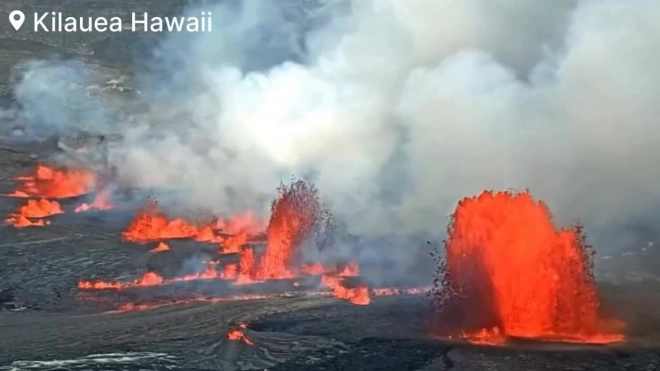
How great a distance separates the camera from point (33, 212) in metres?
48.2

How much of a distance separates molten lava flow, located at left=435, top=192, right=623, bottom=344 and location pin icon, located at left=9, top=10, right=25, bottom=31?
7577 cm

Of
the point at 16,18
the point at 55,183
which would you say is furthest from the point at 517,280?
the point at 16,18

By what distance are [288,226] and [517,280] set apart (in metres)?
13.2

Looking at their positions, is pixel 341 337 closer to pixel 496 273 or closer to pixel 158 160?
pixel 496 273

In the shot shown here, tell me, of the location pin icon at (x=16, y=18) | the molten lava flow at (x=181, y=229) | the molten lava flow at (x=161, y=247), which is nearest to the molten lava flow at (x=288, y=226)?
the molten lava flow at (x=181, y=229)

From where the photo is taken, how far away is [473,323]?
2934 centimetres

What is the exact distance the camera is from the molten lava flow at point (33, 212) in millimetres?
45531

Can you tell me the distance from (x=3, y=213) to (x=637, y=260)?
1194 inches

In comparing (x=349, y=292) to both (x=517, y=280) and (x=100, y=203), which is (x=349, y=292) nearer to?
(x=517, y=280)

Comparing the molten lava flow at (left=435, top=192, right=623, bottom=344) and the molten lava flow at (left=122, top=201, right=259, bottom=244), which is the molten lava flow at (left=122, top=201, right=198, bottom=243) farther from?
the molten lava flow at (left=435, top=192, right=623, bottom=344)

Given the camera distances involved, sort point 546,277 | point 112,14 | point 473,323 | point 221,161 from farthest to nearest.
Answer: point 112,14 → point 221,161 → point 546,277 → point 473,323

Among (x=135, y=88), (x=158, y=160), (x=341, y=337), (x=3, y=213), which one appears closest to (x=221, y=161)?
(x=158, y=160)

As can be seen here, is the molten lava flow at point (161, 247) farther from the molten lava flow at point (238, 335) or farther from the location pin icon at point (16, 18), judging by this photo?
the location pin icon at point (16, 18)

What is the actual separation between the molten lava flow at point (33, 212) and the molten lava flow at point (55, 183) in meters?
2.94
